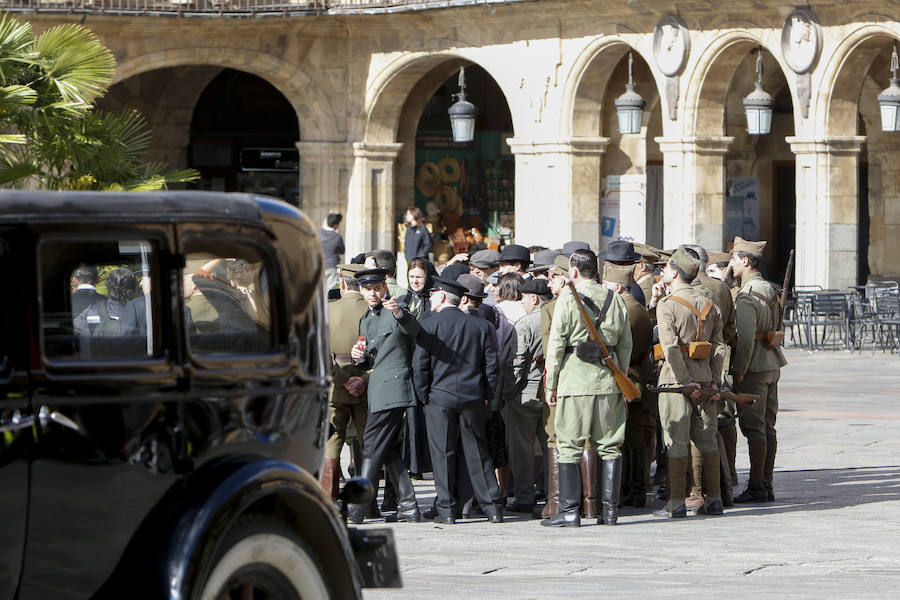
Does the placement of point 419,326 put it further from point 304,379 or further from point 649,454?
point 304,379

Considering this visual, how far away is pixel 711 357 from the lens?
11.0 meters

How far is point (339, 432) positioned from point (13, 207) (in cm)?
620

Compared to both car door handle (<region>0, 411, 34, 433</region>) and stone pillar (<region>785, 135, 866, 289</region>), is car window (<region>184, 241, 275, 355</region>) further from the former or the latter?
stone pillar (<region>785, 135, 866, 289</region>)

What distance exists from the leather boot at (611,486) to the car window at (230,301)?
203 inches

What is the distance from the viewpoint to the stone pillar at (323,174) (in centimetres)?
2808

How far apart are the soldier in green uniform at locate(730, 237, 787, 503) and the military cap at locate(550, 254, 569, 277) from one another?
1.19 m

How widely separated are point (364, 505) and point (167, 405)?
5.77 meters

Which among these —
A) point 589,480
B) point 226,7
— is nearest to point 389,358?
point 589,480

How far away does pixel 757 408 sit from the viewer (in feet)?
38.8

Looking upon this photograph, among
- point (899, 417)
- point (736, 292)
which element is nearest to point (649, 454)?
point (736, 292)

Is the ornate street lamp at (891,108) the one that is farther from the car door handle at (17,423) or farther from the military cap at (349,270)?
the car door handle at (17,423)

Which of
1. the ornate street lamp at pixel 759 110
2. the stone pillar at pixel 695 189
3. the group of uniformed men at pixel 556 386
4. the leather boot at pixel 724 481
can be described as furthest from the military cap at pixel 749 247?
the stone pillar at pixel 695 189

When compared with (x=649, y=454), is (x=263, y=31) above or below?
above

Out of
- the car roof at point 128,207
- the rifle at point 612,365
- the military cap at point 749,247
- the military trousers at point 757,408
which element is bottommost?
the military trousers at point 757,408
